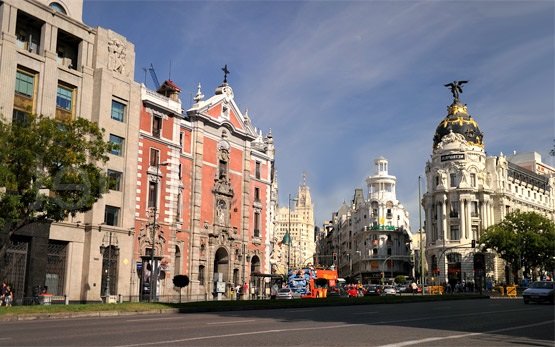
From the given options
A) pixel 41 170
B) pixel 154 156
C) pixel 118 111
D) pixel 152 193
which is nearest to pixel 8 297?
pixel 41 170

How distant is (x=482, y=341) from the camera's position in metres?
14.4

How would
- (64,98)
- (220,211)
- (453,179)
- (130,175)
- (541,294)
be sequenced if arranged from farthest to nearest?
(453,179), (220,211), (130,175), (64,98), (541,294)

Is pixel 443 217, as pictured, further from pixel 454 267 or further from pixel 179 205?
pixel 179 205

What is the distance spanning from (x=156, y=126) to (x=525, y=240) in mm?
54107

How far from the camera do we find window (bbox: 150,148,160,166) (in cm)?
4753

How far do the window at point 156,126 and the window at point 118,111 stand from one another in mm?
4500

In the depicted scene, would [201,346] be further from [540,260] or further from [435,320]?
[540,260]

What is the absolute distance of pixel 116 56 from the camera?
44219mm

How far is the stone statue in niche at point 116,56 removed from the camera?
43.7 m

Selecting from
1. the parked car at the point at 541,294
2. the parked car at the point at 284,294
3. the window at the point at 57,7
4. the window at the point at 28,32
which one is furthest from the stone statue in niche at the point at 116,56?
the parked car at the point at 541,294

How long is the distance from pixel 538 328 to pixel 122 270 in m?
30.8

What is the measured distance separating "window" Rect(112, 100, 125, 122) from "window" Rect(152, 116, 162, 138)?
4.50 m

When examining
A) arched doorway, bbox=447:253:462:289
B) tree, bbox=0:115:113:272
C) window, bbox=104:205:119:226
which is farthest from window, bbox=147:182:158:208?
arched doorway, bbox=447:253:462:289

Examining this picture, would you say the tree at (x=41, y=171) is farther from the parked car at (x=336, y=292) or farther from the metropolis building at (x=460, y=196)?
the metropolis building at (x=460, y=196)
